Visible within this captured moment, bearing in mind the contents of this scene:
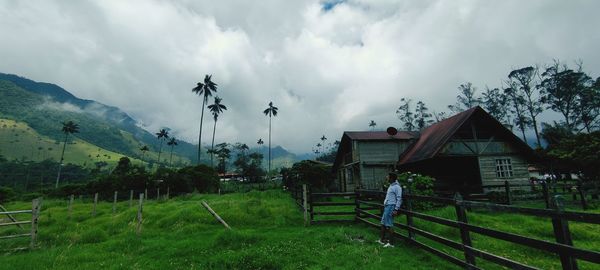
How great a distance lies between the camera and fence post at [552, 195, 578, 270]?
4.06m

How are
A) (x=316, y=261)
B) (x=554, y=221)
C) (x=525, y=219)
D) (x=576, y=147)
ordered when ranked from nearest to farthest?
(x=554, y=221)
(x=316, y=261)
(x=525, y=219)
(x=576, y=147)

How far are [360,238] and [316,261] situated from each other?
2.86 meters

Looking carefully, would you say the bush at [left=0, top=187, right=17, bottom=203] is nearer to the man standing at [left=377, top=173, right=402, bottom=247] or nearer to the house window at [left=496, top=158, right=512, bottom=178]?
the man standing at [left=377, top=173, right=402, bottom=247]

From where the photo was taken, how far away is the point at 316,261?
6.96 metres

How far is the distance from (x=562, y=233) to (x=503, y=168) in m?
21.1

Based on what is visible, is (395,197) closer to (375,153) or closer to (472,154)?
(472,154)

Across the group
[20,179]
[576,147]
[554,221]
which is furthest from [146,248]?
[20,179]

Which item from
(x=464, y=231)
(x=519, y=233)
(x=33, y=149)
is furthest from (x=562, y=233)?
(x=33, y=149)

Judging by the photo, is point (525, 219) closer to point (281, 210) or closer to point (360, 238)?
point (360, 238)

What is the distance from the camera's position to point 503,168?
2189 centimetres

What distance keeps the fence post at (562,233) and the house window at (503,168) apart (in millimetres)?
20722

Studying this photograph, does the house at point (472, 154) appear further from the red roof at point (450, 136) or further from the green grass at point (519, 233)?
the green grass at point (519, 233)

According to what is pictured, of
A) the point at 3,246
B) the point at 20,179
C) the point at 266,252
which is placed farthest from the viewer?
the point at 20,179

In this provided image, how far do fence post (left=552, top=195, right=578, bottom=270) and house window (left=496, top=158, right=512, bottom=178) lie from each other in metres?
20.7
